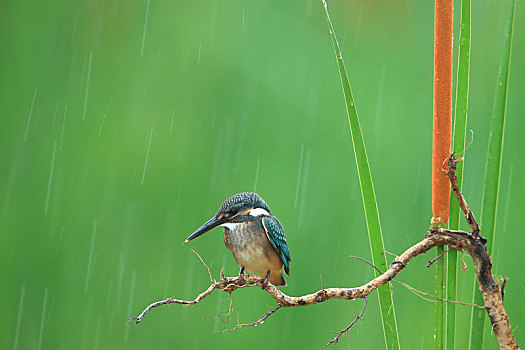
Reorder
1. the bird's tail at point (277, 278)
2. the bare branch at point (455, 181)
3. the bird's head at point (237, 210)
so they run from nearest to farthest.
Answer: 1. the bare branch at point (455, 181)
2. the bird's head at point (237, 210)
3. the bird's tail at point (277, 278)

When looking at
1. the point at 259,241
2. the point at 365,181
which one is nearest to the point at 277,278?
the point at 259,241

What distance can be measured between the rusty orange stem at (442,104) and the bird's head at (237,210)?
233mm

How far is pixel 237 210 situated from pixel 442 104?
0.90 feet

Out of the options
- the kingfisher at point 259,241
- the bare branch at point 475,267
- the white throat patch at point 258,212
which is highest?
the white throat patch at point 258,212

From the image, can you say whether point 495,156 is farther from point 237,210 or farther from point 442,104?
point 237,210

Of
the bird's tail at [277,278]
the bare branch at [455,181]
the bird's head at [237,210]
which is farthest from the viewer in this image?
the bird's tail at [277,278]

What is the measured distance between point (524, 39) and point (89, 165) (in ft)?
4.68

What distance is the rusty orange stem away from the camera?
0.58 meters

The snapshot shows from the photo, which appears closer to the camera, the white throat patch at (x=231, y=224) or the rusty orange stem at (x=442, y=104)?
the rusty orange stem at (x=442, y=104)

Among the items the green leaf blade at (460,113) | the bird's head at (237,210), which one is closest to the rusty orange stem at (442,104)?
the green leaf blade at (460,113)

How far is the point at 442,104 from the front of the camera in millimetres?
587

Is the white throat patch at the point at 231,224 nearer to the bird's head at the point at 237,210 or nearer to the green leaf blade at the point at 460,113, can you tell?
the bird's head at the point at 237,210

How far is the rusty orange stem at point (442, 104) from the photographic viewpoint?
0.58 m

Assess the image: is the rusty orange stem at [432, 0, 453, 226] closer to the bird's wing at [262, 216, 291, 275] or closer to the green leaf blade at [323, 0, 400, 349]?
the green leaf blade at [323, 0, 400, 349]
